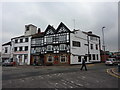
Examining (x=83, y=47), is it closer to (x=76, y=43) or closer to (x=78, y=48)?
(x=78, y=48)

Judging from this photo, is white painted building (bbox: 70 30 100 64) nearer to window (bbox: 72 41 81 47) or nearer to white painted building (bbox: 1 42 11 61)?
window (bbox: 72 41 81 47)

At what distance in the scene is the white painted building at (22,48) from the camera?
100 feet

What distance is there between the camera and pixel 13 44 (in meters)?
33.5

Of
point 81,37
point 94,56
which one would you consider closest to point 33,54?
point 81,37

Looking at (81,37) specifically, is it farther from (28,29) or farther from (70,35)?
(28,29)

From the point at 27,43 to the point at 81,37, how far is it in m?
16.7

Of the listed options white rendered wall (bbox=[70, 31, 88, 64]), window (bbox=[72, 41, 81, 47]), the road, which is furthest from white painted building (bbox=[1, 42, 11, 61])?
the road

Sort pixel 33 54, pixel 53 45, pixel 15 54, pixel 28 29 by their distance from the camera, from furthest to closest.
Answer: pixel 28 29 < pixel 15 54 < pixel 33 54 < pixel 53 45

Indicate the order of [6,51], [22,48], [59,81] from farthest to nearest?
[6,51]
[22,48]
[59,81]

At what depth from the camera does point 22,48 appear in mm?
31656

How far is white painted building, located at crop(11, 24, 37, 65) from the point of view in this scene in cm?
3057

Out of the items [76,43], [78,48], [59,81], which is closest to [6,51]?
[76,43]

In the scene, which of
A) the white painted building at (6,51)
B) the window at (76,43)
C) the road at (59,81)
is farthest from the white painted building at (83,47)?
the white painted building at (6,51)

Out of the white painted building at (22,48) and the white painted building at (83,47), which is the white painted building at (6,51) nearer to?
the white painted building at (22,48)
